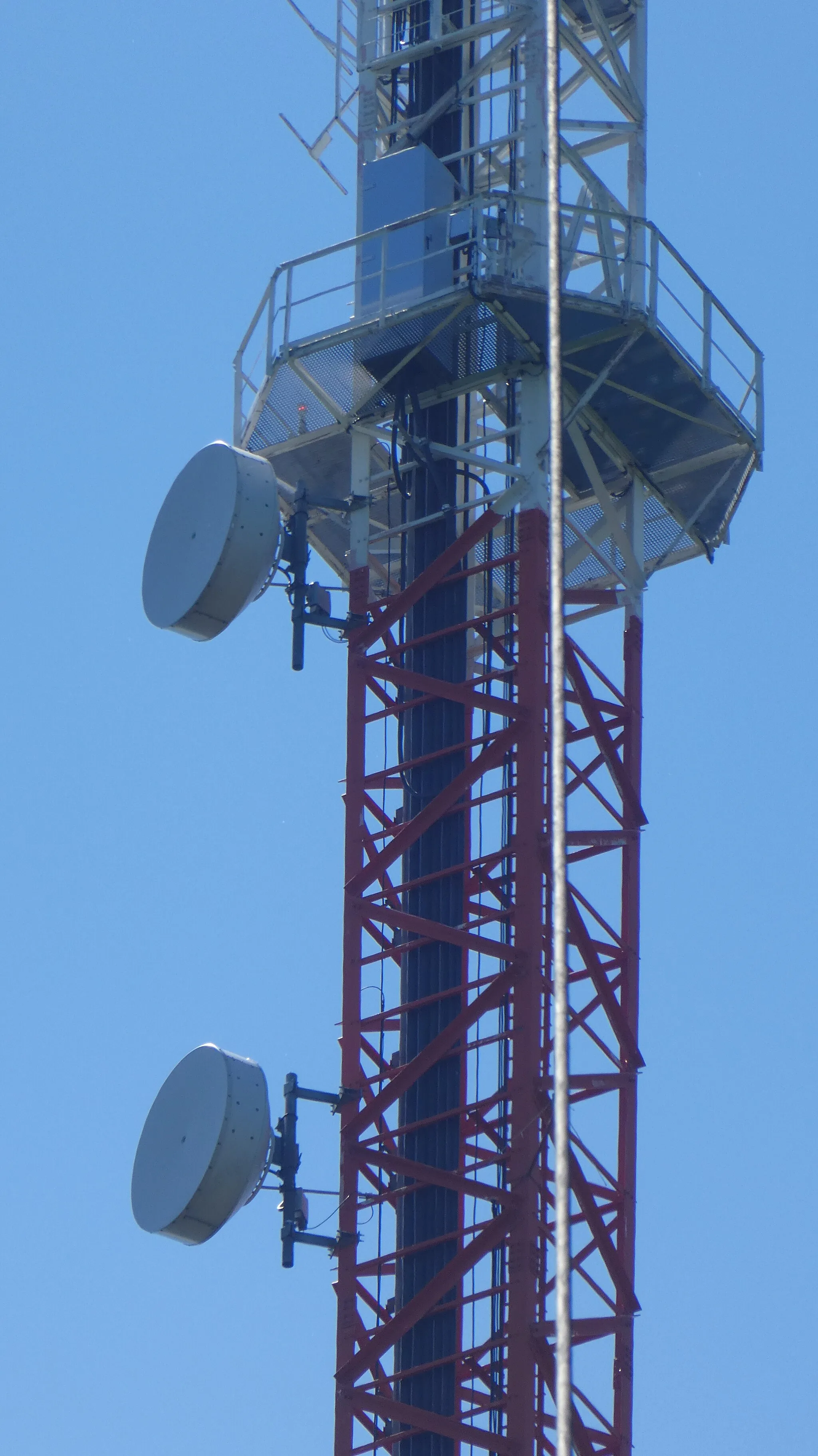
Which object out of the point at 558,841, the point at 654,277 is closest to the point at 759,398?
the point at 654,277

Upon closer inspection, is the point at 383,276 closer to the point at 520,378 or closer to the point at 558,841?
the point at 520,378

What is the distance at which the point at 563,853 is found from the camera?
58.1 feet

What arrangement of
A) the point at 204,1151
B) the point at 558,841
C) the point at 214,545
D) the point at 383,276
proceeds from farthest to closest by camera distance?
the point at 383,276
the point at 214,545
the point at 204,1151
the point at 558,841

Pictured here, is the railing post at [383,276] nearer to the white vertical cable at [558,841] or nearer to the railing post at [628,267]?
the railing post at [628,267]

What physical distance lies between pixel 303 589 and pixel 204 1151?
7.30 meters

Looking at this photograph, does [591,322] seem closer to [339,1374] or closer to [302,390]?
[302,390]

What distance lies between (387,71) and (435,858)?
11.1m

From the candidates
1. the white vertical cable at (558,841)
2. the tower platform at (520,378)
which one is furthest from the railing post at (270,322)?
the white vertical cable at (558,841)

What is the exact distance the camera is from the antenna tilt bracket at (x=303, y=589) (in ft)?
105

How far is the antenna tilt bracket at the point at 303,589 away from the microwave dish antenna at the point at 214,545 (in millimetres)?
506

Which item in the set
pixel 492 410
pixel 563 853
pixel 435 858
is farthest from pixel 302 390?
pixel 563 853

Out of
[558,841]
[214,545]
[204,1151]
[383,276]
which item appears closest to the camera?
[558,841]

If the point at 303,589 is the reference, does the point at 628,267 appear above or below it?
above

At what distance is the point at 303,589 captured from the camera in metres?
32.3
